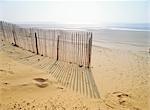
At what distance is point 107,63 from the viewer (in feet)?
26.3

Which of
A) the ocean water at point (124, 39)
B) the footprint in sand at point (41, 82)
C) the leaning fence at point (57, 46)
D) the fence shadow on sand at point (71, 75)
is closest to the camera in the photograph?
the footprint in sand at point (41, 82)

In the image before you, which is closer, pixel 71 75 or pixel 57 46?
pixel 71 75

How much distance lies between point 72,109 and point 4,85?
1.87m

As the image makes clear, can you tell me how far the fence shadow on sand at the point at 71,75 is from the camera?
4.85 meters

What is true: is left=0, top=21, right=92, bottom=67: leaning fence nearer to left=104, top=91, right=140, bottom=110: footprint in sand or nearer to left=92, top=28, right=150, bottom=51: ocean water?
left=104, top=91, right=140, bottom=110: footprint in sand

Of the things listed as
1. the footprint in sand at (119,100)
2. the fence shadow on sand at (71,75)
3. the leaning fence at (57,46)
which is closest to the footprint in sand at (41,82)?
the fence shadow on sand at (71,75)

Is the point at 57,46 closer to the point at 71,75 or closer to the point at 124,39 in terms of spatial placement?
the point at 71,75

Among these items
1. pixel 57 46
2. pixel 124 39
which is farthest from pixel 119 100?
pixel 124 39

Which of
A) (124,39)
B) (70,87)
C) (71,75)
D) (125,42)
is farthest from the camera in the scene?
(124,39)

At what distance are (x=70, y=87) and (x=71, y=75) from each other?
1.02m

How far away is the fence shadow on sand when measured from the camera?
4852mm

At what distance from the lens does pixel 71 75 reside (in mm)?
5879

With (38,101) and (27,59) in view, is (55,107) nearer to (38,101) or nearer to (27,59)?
(38,101)

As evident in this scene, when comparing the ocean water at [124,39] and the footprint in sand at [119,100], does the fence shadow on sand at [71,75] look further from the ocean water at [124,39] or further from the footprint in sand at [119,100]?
the ocean water at [124,39]
